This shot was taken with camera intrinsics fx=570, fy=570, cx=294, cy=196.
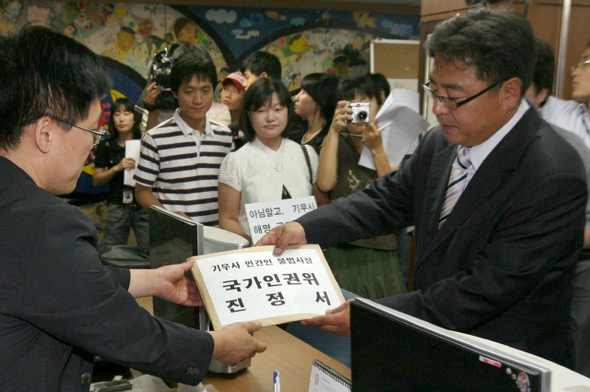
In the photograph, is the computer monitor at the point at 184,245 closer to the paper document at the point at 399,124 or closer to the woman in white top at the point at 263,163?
the woman in white top at the point at 263,163

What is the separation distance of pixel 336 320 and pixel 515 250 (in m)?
0.51

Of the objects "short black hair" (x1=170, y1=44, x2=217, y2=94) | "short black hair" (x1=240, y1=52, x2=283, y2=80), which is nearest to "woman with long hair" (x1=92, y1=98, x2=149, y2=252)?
"short black hair" (x1=240, y1=52, x2=283, y2=80)

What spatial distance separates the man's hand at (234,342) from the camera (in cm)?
138

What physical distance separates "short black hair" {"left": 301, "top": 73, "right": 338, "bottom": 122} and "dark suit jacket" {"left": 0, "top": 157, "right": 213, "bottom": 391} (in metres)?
2.58

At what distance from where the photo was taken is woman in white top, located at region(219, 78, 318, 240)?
2887 mm

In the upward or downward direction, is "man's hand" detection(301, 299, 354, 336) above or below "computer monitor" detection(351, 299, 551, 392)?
below

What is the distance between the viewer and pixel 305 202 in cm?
261

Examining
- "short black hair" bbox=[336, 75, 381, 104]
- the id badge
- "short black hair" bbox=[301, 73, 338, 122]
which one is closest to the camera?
"short black hair" bbox=[336, 75, 381, 104]

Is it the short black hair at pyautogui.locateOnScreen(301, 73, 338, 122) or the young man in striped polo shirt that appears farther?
the short black hair at pyautogui.locateOnScreen(301, 73, 338, 122)

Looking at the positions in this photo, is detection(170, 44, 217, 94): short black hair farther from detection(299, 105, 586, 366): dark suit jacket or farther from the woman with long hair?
detection(299, 105, 586, 366): dark suit jacket

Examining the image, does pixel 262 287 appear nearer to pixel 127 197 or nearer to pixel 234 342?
pixel 234 342

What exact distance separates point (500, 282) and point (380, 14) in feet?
17.2

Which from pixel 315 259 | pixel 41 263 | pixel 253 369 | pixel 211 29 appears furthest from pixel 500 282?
pixel 211 29

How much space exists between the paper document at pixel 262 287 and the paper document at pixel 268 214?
2.66ft
